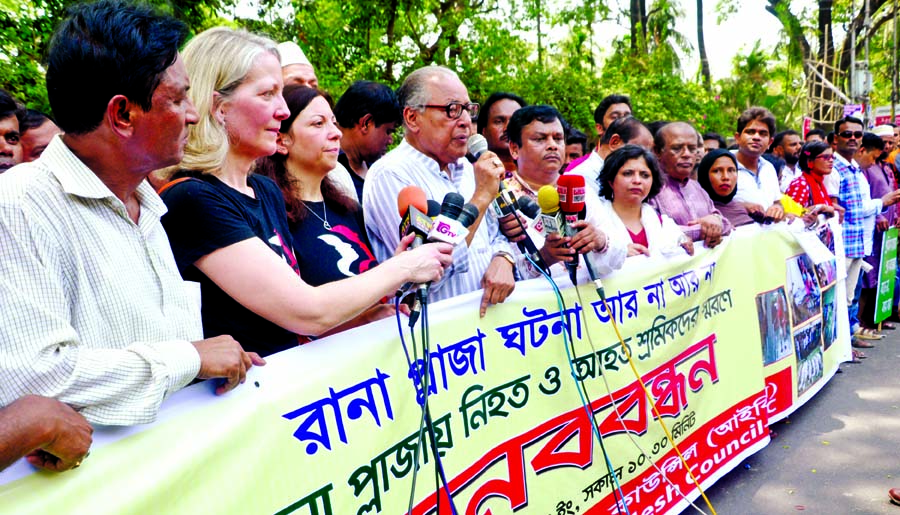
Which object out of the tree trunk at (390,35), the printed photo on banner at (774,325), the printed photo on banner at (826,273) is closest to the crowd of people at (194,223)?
the printed photo on banner at (774,325)

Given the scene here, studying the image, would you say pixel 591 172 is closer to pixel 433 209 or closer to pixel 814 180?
pixel 433 209

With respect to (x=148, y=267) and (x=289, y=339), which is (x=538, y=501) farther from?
(x=148, y=267)

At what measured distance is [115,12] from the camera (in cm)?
154

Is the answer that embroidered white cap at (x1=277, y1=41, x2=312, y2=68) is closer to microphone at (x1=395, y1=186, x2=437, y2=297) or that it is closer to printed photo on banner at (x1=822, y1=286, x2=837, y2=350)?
microphone at (x1=395, y1=186, x2=437, y2=297)

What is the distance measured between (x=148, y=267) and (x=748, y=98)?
83.3ft

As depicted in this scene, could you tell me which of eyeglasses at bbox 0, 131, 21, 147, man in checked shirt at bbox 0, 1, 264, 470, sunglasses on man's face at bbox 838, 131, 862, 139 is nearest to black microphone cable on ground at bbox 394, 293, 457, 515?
man in checked shirt at bbox 0, 1, 264, 470

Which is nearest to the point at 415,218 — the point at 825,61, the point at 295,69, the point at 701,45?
the point at 295,69

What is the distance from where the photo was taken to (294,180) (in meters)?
2.62

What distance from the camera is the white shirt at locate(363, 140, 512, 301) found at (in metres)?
2.88

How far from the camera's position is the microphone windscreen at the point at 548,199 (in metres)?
2.87

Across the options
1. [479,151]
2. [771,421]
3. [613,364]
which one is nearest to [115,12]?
[479,151]

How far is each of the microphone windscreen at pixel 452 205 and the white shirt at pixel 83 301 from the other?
0.81 metres

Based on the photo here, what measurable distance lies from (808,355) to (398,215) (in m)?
3.80

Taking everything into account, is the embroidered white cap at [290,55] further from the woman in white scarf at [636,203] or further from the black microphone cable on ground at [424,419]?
the black microphone cable on ground at [424,419]
